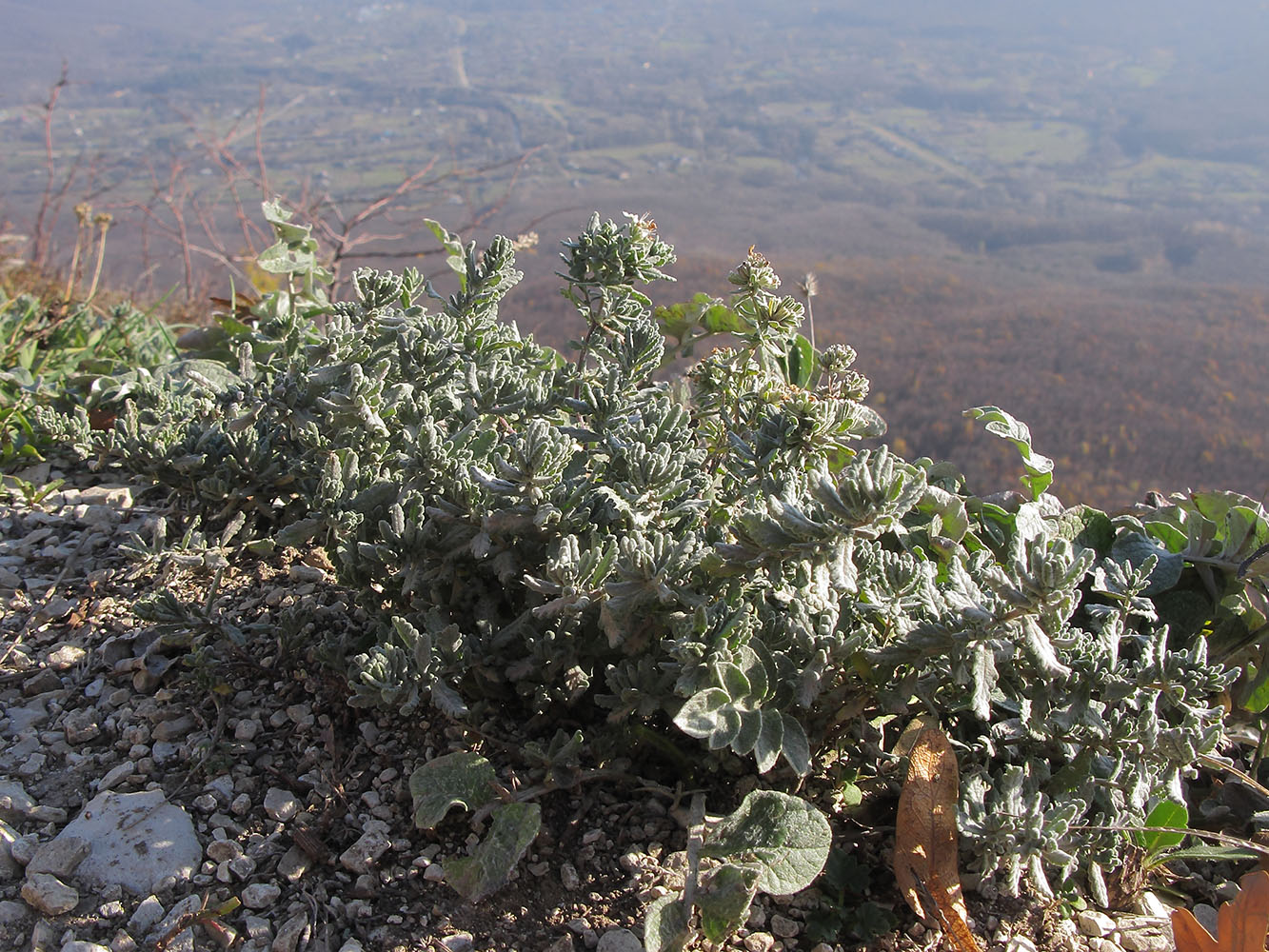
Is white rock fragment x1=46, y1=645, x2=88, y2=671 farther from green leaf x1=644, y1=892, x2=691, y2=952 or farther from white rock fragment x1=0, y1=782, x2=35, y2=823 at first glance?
green leaf x1=644, y1=892, x2=691, y2=952

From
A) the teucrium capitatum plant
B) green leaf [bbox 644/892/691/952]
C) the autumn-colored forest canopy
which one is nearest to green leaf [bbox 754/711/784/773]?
the teucrium capitatum plant

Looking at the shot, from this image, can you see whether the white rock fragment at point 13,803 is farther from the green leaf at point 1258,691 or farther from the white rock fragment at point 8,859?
the green leaf at point 1258,691

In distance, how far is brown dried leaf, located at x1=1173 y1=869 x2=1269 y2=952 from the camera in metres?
1.46

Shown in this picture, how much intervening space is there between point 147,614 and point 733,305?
1.46 metres

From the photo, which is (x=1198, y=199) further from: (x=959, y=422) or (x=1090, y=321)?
(x=959, y=422)

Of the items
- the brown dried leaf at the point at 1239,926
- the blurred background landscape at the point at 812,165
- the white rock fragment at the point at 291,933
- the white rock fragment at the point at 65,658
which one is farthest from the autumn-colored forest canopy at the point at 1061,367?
the white rock fragment at the point at 291,933

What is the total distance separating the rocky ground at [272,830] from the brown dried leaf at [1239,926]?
24cm

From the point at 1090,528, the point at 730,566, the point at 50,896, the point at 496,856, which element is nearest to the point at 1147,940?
the point at 1090,528

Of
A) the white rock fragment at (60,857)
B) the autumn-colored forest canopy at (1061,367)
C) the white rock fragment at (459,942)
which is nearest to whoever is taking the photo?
the white rock fragment at (459,942)

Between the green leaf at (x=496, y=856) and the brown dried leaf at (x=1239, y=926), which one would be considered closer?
the brown dried leaf at (x=1239, y=926)

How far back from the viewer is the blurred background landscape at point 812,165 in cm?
729

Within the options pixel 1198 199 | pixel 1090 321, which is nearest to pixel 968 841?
pixel 1090 321

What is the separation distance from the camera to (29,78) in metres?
38.8

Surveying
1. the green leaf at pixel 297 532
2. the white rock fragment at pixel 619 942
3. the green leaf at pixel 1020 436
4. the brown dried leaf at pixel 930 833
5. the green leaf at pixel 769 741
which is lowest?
the white rock fragment at pixel 619 942
